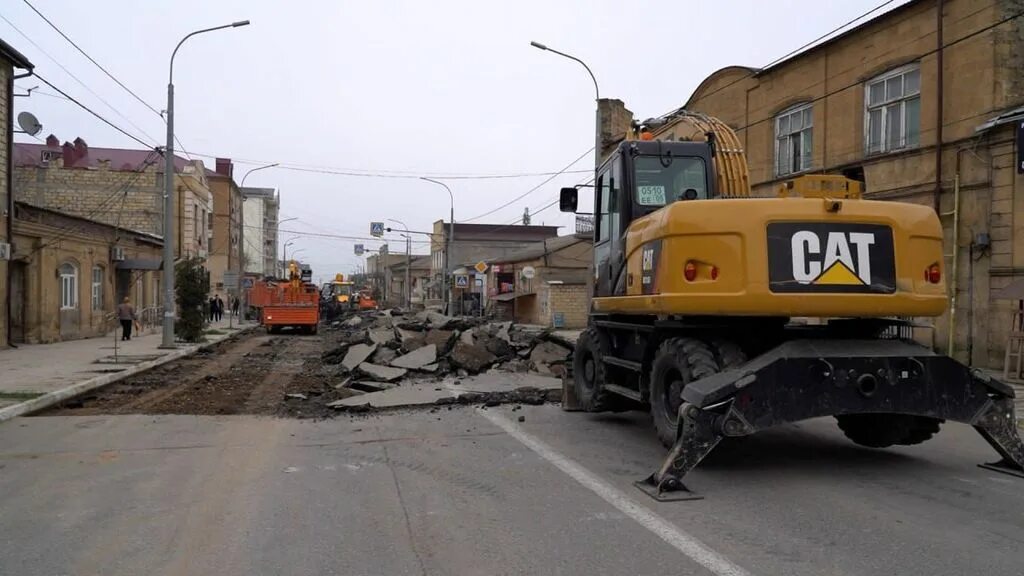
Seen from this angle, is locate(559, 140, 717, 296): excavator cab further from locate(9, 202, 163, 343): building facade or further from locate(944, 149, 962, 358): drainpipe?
locate(9, 202, 163, 343): building facade

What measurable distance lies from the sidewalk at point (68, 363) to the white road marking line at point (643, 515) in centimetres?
768

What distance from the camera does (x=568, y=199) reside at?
1012 centimetres

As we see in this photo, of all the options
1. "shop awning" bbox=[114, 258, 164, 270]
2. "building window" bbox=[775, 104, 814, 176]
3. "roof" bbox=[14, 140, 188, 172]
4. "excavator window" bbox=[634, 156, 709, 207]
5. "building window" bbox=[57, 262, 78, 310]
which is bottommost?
"building window" bbox=[57, 262, 78, 310]

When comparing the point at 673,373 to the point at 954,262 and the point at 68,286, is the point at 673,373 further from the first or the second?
the point at 68,286

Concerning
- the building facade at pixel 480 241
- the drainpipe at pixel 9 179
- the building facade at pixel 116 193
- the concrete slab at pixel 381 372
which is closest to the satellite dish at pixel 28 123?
the drainpipe at pixel 9 179

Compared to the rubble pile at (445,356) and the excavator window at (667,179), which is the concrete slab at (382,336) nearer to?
the rubble pile at (445,356)

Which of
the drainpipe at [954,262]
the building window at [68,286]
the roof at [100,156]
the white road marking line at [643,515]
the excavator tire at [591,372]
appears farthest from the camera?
the roof at [100,156]

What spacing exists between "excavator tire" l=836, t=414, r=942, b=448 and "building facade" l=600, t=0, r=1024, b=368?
311 inches

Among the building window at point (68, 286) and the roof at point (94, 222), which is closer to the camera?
the roof at point (94, 222)

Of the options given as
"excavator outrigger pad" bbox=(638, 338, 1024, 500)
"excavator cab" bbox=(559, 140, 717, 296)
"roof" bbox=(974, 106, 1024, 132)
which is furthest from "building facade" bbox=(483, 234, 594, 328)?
"excavator outrigger pad" bbox=(638, 338, 1024, 500)

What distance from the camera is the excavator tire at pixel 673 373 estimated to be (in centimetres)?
668

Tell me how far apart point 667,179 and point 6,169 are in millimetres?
19470

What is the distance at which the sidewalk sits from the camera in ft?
41.2

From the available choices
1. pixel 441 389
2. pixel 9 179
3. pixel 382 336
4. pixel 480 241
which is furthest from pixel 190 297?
pixel 480 241
